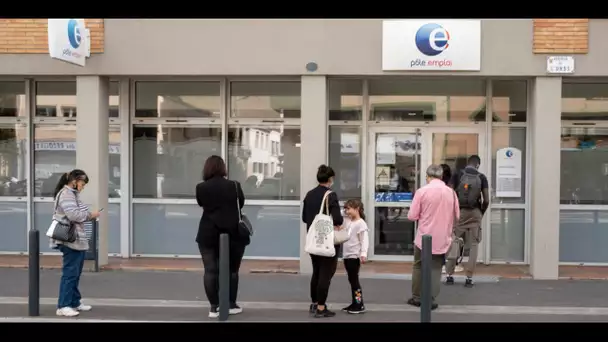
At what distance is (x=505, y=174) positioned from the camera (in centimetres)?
1016

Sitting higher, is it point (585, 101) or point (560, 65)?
point (560, 65)

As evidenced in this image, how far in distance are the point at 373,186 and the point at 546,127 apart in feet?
9.40

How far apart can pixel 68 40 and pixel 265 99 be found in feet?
10.7

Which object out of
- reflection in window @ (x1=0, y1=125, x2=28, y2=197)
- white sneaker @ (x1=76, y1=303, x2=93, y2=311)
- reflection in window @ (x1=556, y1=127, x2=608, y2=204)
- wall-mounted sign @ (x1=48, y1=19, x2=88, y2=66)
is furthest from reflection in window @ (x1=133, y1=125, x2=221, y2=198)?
reflection in window @ (x1=556, y1=127, x2=608, y2=204)

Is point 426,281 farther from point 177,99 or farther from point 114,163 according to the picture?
point 114,163

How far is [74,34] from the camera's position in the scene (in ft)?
28.8

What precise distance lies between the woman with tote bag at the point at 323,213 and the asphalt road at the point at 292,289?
82 cm

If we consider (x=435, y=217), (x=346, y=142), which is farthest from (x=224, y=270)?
(x=346, y=142)

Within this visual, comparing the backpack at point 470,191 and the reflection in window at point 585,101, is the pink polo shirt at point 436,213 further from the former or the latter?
the reflection in window at point 585,101

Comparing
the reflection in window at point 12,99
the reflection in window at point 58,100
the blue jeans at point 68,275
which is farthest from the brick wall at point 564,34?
the reflection in window at point 12,99

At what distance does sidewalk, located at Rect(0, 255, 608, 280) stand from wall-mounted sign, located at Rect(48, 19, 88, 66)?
10.4 feet

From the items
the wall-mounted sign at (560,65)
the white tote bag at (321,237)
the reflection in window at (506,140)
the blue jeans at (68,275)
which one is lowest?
the blue jeans at (68,275)

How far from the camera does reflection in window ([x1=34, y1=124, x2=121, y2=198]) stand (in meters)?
10.6

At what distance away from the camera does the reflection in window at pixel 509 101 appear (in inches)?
402
